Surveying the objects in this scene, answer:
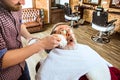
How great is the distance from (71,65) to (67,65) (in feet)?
0.09

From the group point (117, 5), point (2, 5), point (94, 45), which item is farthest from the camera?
point (117, 5)

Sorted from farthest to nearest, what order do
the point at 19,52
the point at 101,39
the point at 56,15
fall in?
the point at 56,15 → the point at 101,39 → the point at 19,52

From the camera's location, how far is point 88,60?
94 centimetres

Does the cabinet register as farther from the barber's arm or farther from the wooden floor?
the barber's arm

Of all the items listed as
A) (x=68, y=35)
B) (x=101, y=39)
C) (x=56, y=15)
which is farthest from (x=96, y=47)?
(x=68, y=35)

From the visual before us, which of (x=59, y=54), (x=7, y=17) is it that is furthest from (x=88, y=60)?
(x=7, y=17)

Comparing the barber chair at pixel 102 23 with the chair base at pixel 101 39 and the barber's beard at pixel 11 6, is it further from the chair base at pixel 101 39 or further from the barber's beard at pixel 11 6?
the barber's beard at pixel 11 6

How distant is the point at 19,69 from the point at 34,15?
4165 millimetres

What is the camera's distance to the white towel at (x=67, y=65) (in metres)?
0.92

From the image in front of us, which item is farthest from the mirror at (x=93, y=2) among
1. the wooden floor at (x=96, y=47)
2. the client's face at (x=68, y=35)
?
the client's face at (x=68, y=35)

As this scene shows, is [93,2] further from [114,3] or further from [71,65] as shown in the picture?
[71,65]

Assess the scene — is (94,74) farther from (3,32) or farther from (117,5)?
(117,5)

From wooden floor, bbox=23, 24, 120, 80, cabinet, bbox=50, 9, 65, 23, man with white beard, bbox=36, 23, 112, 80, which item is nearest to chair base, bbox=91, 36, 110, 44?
wooden floor, bbox=23, 24, 120, 80

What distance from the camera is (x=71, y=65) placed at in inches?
36.5
